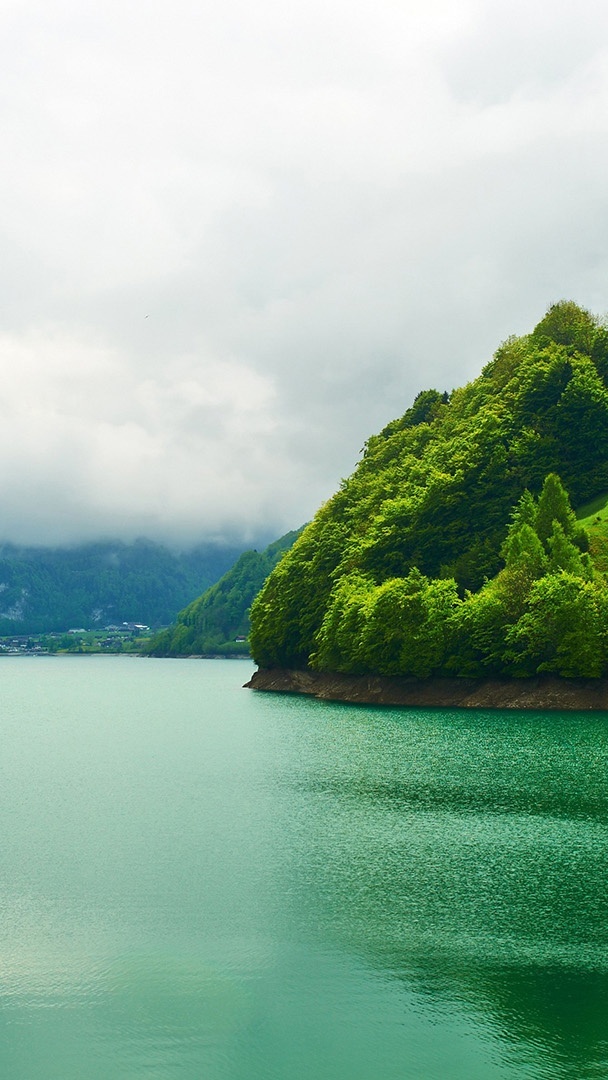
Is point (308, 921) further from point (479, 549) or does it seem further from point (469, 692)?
point (479, 549)

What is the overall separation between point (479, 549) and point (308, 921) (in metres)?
127

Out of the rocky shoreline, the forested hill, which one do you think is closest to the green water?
the rocky shoreline

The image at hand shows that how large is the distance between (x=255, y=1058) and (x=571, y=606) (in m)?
104

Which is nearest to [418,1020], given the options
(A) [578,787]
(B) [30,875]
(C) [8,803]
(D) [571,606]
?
(B) [30,875]

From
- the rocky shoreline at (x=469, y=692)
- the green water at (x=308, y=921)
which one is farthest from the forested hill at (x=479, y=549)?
the green water at (x=308, y=921)

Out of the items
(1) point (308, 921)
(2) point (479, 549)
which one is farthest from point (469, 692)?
(1) point (308, 921)

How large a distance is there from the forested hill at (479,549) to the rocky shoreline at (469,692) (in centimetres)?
173

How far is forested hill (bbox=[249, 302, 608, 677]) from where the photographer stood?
415ft

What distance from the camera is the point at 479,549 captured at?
158m

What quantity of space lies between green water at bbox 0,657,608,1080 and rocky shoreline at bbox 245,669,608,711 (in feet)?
150

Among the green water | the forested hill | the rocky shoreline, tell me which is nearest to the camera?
the green water

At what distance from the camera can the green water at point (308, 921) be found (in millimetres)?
24703

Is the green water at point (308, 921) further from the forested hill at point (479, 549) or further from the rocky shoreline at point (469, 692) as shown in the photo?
the forested hill at point (479, 549)

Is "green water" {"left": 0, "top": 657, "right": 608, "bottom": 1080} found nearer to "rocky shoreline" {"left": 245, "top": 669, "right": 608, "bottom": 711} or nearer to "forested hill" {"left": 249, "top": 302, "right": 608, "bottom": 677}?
"rocky shoreline" {"left": 245, "top": 669, "right": 608, "bottom": 711}
